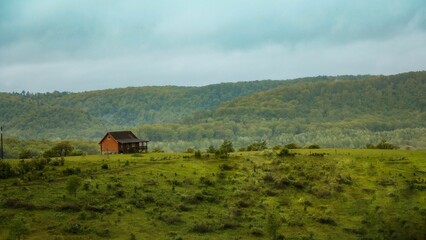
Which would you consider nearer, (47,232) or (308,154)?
(47,232)

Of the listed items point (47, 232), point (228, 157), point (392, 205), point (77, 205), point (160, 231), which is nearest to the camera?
point (47, 232)

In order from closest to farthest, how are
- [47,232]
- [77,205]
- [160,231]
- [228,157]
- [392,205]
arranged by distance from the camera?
[47,232], [160,231], [77,205], [392,205], [228,157]

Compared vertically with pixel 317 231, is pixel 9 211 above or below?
above

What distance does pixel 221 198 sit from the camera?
73312mm

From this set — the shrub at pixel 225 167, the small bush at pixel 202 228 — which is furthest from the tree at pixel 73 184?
the shrub at pixel 225 167

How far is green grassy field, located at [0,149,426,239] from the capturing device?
199 feet

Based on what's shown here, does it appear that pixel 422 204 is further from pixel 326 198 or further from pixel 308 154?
pixel 308 154

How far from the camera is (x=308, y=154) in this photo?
9781 cm

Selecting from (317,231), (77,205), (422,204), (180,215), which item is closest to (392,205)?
(422,204)

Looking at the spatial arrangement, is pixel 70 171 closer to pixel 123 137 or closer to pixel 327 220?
pixel 123 137

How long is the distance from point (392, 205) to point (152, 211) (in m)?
31.9

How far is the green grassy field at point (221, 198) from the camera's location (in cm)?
6059

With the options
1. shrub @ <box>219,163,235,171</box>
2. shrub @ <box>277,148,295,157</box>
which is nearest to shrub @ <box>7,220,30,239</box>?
shrub @ <box>219,163,235,171</box>

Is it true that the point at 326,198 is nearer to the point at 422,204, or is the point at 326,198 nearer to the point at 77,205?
the point at 422,204
